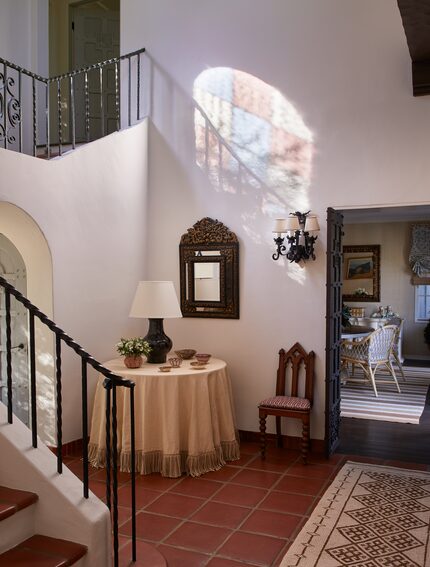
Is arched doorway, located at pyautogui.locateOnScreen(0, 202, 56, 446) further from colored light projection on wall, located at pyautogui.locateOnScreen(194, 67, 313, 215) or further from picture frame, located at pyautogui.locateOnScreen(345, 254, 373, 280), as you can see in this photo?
picture frame, located at pyautogui.locateOnScreen(345, 254, 373, 280)

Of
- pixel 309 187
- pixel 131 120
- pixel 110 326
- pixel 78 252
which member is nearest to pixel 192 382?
pixel 110 326

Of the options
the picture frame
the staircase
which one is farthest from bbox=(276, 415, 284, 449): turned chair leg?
the picture frame

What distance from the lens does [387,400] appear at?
733 cm

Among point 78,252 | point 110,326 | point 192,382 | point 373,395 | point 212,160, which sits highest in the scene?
point 212,160

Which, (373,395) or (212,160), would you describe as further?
(373,395)

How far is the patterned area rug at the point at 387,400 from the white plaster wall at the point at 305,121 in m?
1.72

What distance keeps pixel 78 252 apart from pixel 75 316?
590 mm

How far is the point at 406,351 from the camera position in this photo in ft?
36.8

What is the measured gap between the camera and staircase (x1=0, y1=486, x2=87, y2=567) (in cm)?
253

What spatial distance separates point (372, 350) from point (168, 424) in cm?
405

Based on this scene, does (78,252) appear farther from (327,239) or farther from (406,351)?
(406,351)

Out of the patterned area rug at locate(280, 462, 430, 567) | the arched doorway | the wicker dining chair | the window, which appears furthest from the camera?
the window

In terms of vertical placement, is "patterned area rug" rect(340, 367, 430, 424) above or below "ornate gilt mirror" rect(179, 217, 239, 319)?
below

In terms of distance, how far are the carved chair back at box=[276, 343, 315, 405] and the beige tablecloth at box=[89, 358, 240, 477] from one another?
0.82 meters
